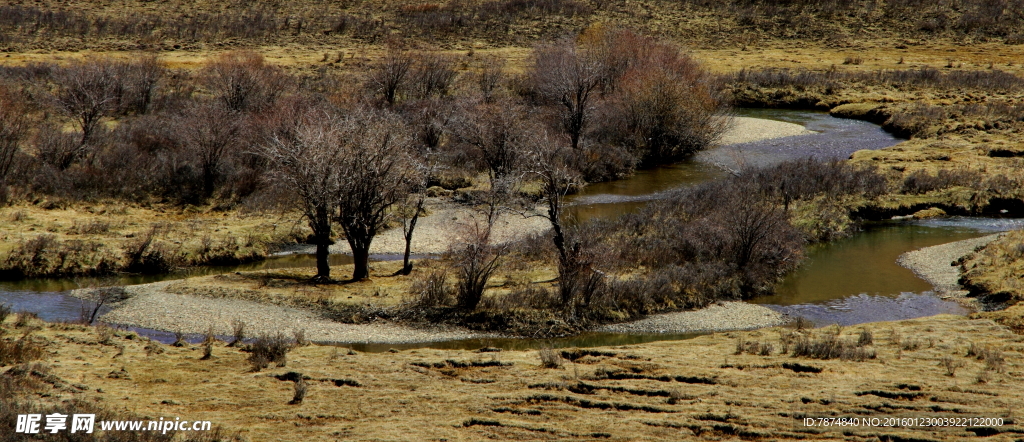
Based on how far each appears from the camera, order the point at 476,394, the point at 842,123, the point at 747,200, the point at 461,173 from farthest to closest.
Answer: the point at 842,123
the point at 461,173
the point at 747,200
the point at 476,394

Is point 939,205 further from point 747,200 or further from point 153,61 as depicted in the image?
point 153,61

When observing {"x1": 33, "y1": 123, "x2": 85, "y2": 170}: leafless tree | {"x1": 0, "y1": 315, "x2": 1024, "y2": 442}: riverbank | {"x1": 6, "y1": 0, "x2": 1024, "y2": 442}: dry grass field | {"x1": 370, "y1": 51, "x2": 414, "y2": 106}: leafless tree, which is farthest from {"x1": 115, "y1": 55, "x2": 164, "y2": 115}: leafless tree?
{"x1": 0, "y1": 315, "x2": 1024, "y2": 442}: riverbank

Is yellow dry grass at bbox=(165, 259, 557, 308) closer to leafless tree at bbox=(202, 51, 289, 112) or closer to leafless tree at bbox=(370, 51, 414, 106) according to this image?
leafless tree at bbox=(202, 51, 289, 112)

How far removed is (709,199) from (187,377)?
927 inches

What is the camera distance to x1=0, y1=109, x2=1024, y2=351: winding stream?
2398 centimetres

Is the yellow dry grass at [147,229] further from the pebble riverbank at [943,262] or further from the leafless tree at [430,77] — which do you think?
the leafless tree at [430,77]

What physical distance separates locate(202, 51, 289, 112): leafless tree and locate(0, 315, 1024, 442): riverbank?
89.7 ft

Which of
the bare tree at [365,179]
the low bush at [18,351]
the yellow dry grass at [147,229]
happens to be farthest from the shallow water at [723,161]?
the low bush at [18,351]

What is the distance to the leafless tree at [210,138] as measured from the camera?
36.1m

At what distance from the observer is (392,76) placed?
2047 inches

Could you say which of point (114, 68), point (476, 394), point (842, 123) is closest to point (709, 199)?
point (476, 394)

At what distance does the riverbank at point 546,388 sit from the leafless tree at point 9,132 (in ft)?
58.1

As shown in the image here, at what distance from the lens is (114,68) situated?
152 ft

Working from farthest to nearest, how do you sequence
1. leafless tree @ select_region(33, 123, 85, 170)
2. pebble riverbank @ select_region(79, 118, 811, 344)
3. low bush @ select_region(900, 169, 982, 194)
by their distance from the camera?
low bush @ select_region(900, 169, 982, 194) → leafless tree @ select_region(33, 123, 85, 170) → pebble riverbank @ select_region(79, 118, 811, 344)
